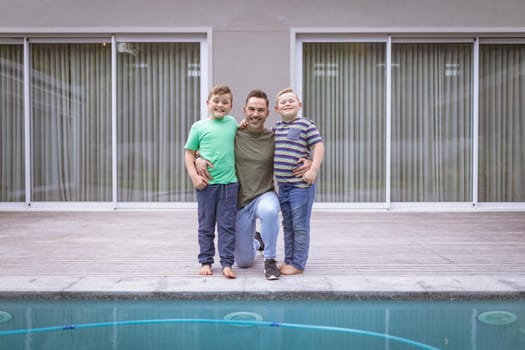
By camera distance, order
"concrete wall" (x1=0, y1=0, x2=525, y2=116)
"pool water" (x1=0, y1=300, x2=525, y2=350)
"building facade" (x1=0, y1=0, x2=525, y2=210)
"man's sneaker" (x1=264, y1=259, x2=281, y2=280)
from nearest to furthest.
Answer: "pool water" (x1=0, y1=300, x2=525, y2=350) → "man's sneaker" (x1=264, y1=259, x2=281, y2=280) → "concrete wall" (x1=0, y1=0, x2=525, y2=116) → "building facade" (x1=0, y1=0, x2=525, y2=210)

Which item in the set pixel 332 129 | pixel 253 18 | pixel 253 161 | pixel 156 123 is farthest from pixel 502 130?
pixel 253 161

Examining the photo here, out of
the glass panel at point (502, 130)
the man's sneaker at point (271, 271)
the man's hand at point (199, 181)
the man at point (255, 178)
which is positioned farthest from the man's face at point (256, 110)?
the glass panel at point (502, 130)

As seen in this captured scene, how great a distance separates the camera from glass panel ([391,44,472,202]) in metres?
8.21

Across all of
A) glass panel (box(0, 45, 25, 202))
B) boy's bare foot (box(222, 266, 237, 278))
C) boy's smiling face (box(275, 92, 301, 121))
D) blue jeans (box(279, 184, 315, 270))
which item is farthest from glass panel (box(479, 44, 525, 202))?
glass panel (box(0, 45, 25, 202))

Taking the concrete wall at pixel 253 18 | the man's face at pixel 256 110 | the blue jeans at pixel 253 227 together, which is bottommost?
the blue jeans at pixel 253 227

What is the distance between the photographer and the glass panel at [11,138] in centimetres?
820

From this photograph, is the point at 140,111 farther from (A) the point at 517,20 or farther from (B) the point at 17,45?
(A) the point at 517,20

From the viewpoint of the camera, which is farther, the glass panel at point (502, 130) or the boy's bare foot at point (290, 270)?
the glass panel at point (502, 130)

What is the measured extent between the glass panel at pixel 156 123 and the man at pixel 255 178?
4129 mm

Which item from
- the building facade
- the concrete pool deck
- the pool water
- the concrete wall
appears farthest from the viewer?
the building facade

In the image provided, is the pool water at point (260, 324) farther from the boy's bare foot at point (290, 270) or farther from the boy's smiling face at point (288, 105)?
the boy's smiling face at point (288, 105)

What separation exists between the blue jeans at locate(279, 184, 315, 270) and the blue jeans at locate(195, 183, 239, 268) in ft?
1.17

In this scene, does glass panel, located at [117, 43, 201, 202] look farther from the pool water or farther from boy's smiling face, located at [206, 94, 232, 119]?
the pool water

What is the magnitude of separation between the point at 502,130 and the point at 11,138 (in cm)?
691
